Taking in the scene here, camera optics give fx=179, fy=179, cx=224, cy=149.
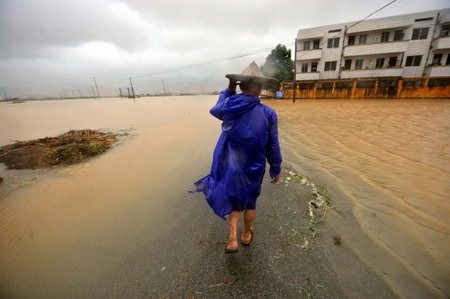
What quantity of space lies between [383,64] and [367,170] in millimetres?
29251

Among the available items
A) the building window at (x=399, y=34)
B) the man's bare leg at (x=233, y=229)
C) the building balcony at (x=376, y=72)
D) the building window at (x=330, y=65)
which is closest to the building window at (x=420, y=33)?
the building window at (x=399, y=34)

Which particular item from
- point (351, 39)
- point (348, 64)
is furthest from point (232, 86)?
point (351, 39)

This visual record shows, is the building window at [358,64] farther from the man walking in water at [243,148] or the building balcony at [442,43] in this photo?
the man walking in water at [243,148]

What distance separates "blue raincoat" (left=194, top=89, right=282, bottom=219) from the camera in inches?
68.4

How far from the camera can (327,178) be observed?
12.1 ft

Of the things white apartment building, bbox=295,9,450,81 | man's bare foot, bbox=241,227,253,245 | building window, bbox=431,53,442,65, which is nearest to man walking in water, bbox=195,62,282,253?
man's bare foot, bbox=241,227,253,245

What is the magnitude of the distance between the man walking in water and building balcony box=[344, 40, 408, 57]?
98.4 feet

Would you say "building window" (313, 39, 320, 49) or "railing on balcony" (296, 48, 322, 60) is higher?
"building window" (313, 39, 320, 49)

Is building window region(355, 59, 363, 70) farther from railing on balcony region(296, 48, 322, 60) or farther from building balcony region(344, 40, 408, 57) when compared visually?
railing on balcony region(296, 48, 322, 60)

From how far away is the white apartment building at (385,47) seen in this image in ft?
70.4

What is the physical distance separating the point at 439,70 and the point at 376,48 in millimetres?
7170

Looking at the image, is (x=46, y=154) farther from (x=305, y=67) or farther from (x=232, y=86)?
Answer: (x=305, y=67)

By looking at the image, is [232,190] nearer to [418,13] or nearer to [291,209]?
[291,209]

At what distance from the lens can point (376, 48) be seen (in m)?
22.7
